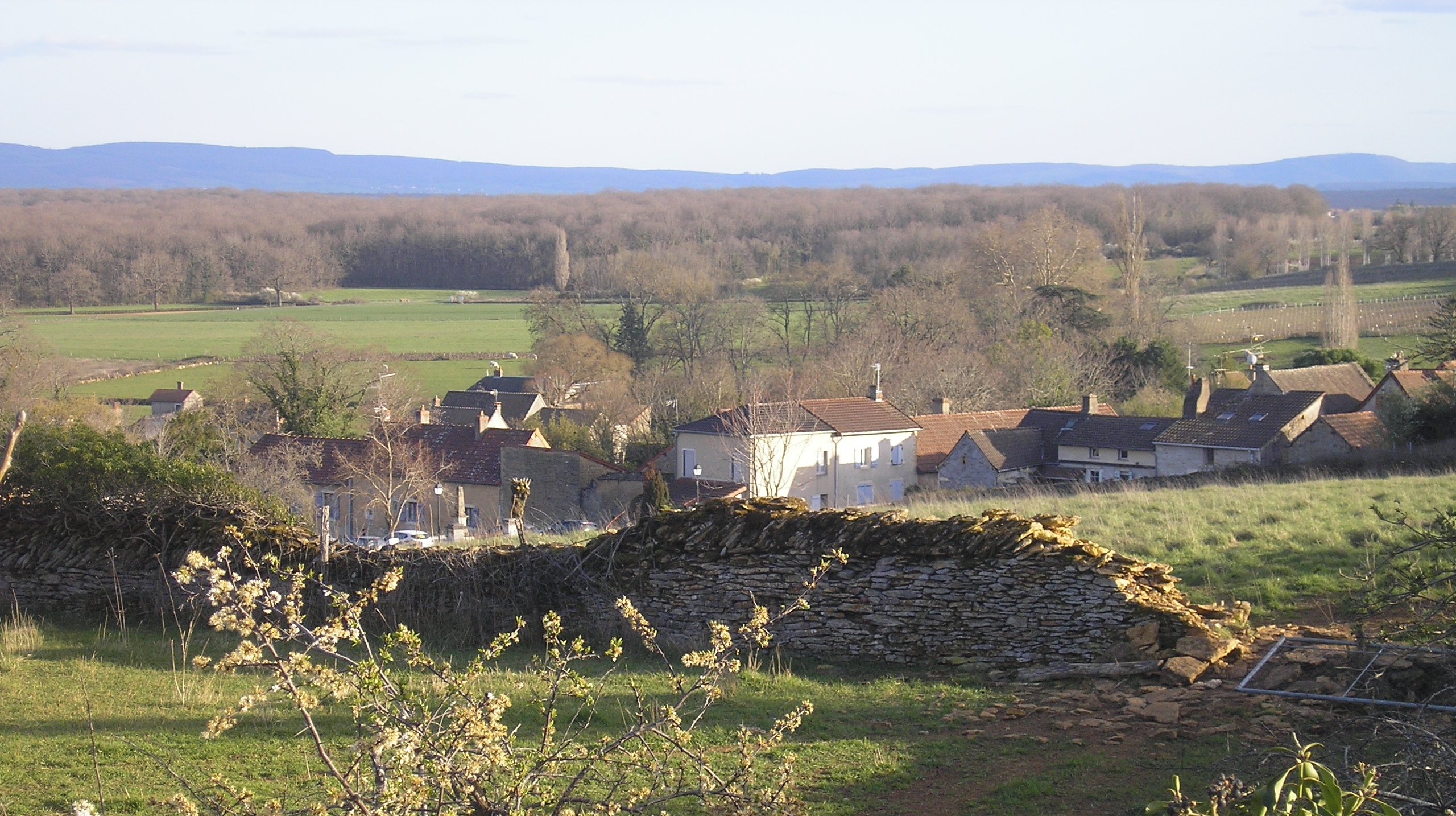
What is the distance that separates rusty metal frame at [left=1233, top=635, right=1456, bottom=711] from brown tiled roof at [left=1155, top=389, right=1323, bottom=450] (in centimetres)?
2903

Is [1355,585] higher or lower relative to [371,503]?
higher

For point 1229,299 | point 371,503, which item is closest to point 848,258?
point 1229,299

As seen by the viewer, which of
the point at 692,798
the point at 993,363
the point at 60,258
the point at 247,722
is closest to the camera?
the point at 692,798

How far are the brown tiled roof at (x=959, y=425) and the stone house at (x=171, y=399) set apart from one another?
3557 centimetres

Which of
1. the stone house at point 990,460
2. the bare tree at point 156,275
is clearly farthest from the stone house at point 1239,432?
the bare tree at point 156,275

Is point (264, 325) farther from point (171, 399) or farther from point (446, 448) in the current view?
point (446, 448)

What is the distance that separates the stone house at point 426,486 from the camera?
115ft

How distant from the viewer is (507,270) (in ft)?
452

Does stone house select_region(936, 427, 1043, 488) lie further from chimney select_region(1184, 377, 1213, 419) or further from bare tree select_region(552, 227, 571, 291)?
bare tree select_region(552, 227, 571, 291)

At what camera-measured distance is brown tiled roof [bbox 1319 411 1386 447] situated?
33.7m

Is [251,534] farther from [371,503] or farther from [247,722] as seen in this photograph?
[371,503]

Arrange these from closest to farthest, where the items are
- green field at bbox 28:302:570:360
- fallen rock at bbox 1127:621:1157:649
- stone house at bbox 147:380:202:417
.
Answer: fallen rock at bbox 1127:621:1157:649 < stone house at bbox 147:380:202:417 < green field at bbox 28:302:570:360

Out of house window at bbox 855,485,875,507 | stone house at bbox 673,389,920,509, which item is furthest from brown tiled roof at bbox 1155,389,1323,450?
house window at bbox 855,485,875,507

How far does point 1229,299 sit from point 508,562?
339ft
